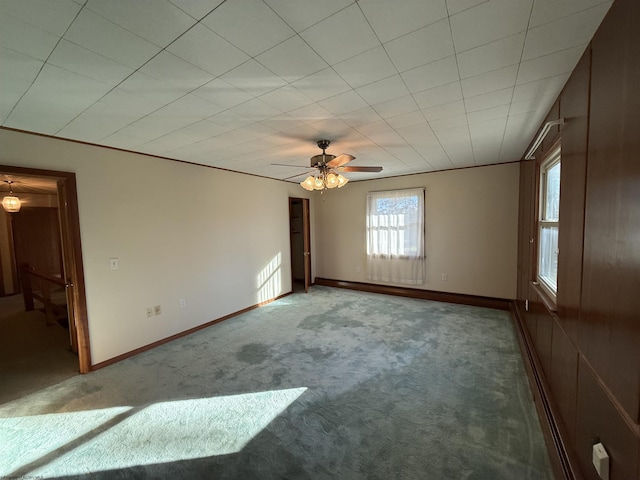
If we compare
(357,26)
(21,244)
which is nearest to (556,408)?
(357,26)

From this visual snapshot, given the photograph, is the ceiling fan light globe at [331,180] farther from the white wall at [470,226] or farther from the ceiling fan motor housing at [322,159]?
the white wall at [470,226]

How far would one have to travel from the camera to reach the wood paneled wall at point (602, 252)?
945mm

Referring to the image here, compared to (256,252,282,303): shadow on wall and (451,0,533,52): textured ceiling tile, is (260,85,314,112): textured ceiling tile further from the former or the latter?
(256,252,282,303): shadow on wall

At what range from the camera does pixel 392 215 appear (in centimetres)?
529

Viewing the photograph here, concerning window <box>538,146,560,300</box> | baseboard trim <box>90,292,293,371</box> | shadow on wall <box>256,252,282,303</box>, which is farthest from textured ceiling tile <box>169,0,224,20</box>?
shadow on wall <box>256,252,282,303</box>

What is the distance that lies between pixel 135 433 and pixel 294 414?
113 cm

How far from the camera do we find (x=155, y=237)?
10.9 ft

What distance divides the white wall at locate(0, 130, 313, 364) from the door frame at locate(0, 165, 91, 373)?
58 mm

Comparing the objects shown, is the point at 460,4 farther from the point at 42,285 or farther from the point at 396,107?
the point at 42,285

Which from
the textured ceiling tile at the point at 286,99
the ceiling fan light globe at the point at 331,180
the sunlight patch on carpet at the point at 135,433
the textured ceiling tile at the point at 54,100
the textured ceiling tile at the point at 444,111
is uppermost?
the textured ceiling tile at the point at 444,111

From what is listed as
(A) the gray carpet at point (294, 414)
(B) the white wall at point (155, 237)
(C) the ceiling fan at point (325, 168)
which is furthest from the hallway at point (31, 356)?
(C) the ceiling fan at point (325, 168)

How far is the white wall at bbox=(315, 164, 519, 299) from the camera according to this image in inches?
168

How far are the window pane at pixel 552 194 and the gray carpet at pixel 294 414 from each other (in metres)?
1.50

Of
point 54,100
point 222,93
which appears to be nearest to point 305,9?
point 222,93
